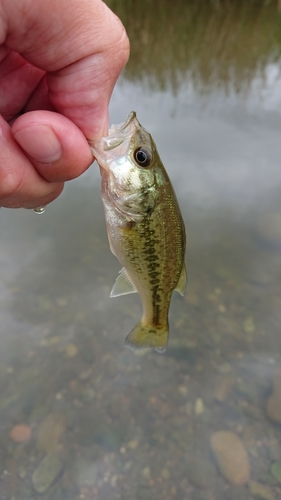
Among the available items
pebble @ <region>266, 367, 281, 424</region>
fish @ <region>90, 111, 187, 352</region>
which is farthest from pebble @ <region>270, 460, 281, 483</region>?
fish @ <region>90, 111, 187, 352</region>

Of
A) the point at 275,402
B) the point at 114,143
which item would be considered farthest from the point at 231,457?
the point at 114,143

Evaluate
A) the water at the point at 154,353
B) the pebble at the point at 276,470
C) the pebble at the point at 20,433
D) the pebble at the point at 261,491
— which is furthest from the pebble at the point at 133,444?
the pebble at the point at 276,470

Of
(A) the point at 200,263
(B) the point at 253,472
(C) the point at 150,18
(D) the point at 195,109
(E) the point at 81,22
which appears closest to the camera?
(E) the point at 81,22

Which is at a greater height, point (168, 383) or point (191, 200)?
point (191, 200)

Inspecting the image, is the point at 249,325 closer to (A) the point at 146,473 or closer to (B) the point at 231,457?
(B) the point at 231,457

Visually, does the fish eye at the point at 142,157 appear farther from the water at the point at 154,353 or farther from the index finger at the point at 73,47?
the water at the point at 154,353

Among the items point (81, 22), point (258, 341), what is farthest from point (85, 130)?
point (258, 341)

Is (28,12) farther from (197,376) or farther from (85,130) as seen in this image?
(197,376)

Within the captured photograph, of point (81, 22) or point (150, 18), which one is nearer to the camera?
point (81, 22)
